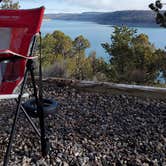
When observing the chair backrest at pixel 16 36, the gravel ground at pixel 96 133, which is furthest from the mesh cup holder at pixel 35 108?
the chair backrest at pixel 16 36

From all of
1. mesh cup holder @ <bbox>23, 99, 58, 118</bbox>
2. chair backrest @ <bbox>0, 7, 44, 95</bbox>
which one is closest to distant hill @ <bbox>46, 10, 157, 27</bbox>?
mesh cup holder @ <bbox>23, 99, 58, 118</bbox>

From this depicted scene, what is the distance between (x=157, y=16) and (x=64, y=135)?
7.35 metres

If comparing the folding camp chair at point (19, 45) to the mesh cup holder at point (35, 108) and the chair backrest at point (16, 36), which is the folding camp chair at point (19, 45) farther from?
the mesh cup holder at point (35, 108)

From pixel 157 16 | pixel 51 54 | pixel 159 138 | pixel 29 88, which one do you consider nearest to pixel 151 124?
pixel 159 138

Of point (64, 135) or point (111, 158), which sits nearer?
point (111, 158)

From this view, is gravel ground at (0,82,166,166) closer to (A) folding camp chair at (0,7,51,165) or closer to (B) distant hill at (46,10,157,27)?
(A) folding camp chair at (0,7,51,165)

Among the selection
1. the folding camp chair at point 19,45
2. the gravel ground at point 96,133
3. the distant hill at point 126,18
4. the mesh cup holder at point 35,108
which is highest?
the distant hill at point 126,18

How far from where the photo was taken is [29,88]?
12.6ft

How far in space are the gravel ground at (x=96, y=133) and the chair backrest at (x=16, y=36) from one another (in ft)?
1.22

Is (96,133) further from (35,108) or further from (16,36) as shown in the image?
(16,36)

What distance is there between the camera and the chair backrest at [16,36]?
90.5 inches

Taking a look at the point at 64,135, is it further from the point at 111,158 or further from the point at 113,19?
the point at 113,19

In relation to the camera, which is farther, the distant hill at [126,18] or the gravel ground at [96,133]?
the distant hill at [126,18]

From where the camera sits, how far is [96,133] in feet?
8.63
